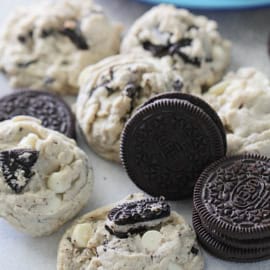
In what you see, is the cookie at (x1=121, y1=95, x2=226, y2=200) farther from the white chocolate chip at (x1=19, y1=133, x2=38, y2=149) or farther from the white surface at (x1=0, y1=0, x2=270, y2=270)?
the white chocolate chip at (x1=19, y1=133, x2=38, y2=149)

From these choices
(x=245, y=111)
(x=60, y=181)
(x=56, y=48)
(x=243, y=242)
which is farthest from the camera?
(x=56, y=48)

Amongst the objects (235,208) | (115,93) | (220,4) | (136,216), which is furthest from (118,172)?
(220,4)

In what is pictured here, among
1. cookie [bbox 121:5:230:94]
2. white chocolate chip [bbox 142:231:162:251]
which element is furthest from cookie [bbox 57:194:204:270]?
cookie [bbox 121:5:230:94]

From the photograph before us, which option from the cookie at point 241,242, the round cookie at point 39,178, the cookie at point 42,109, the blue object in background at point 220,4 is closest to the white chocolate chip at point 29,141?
the round cookie at point 39,178

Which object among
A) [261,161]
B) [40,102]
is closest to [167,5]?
[40,102]

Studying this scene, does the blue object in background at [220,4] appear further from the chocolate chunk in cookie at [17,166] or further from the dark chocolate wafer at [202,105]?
the chocolate chunk in cookie at [17,166]

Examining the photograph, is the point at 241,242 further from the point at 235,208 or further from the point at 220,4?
the point at 220,4
